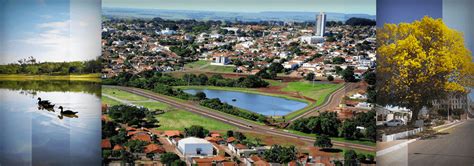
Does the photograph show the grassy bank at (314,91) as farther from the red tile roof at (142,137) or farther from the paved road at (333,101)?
the red tile roof at (142,137)

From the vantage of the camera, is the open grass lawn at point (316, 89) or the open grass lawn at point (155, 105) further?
the open grass lawn at point (155, 105)

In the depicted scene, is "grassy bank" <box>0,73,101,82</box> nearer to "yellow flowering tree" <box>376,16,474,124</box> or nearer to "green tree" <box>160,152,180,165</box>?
"green tree" <box>160,152,180,165</box>

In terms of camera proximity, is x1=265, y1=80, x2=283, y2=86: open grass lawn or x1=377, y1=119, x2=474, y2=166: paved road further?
x1=265, y1=80, x2=283, y2=86: open grass lawn

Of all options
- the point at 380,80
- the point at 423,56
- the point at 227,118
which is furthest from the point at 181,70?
the point at 423,56

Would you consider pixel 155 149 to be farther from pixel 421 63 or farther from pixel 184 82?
pixel 421 63

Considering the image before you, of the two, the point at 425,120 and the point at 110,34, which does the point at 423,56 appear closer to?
the point at 425,120

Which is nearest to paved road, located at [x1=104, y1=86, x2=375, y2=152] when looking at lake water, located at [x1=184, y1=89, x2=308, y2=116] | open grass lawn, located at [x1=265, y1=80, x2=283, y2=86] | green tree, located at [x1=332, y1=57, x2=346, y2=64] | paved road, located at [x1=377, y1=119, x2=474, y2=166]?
lake water, located at [x1=184, y1=89, x2=308, y2=116]

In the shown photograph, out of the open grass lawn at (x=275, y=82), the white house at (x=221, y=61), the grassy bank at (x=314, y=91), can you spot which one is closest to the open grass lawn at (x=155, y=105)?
the white house at (x=221, y=61)
